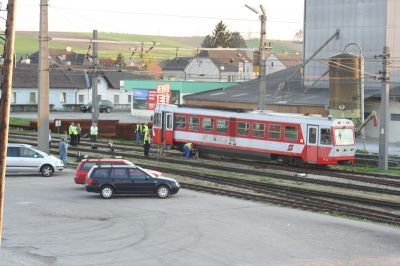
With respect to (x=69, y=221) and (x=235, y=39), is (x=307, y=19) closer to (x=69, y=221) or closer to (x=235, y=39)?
(x=69, y=221)

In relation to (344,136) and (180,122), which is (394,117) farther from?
(180,122)

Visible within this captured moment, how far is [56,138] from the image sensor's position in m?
52.7

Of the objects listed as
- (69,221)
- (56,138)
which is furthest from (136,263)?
(56,138)

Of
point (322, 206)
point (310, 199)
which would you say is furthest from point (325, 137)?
point (322, 206)

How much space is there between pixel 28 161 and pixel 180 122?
11.4m

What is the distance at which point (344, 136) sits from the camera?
117 feet

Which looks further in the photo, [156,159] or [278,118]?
[156,159]

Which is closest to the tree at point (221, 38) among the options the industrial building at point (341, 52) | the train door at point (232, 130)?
the industrial building at point (341, 52)

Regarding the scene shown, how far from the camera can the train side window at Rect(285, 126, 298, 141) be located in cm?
3594

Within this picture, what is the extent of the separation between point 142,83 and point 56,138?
34291 millimetres

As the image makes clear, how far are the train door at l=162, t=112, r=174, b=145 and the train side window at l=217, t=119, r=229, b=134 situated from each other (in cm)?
364

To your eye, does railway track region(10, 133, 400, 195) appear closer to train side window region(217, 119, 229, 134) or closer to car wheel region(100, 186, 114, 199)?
train side window region(217, 119, 229, 134)

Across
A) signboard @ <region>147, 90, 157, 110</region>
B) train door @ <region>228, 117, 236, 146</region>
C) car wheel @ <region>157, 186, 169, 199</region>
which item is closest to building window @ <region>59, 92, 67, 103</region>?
signboard @ <region>147, 90, 157, 110</region>

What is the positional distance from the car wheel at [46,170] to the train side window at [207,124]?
10234mm
